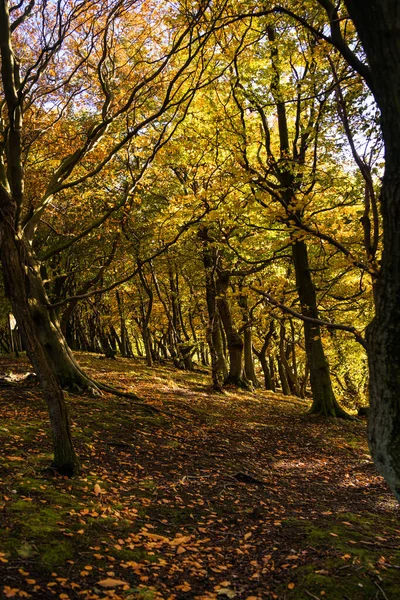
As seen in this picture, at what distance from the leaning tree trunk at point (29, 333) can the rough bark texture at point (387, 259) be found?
3.56 metres

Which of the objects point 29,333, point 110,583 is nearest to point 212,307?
point 29,333

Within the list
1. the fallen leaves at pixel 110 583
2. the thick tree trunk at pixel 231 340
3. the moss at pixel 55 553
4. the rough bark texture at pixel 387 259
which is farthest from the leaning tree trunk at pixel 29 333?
the thick tree trunk at pixel 231 340

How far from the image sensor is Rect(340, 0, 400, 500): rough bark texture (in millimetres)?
2781

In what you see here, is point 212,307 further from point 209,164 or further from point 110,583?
point 110,583

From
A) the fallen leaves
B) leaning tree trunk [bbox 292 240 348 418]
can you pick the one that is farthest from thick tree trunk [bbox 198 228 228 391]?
the fallen leaves

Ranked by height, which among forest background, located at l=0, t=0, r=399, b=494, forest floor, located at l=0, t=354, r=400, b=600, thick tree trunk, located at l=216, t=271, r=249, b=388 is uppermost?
forest background, located at l=0, t=0, r=399, b=494

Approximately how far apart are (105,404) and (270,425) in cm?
484

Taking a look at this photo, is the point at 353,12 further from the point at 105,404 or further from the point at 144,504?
the point at 105,404

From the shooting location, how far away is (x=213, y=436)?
948cm

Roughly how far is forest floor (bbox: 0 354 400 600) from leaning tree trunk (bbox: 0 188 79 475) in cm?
34

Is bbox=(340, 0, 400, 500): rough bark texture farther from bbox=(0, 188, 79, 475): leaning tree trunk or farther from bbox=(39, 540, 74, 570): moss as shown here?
bbox=(0, 188, 79, 475): leaning tree trunk

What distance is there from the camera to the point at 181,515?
16.6ft

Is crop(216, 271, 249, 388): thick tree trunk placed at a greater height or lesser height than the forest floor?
greater

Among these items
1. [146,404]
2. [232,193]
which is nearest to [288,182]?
[232,193]
